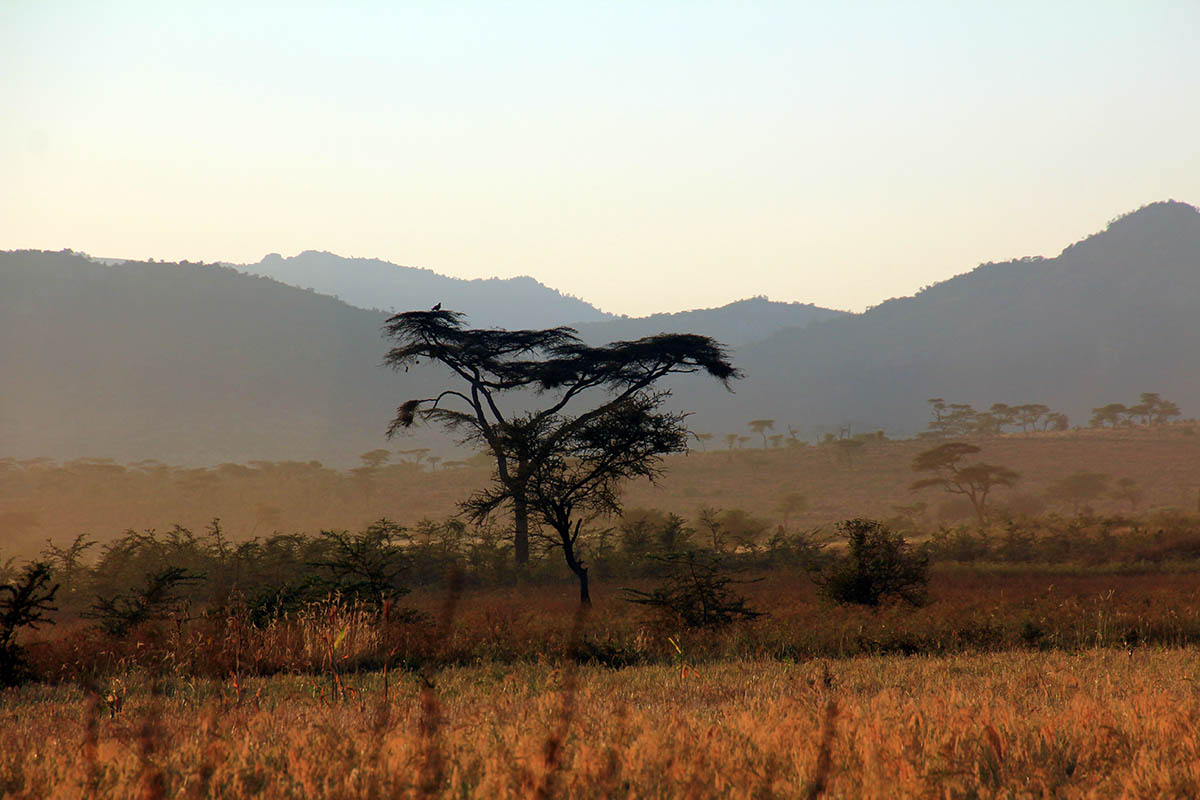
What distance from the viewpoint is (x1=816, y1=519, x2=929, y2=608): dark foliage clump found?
44.9ft

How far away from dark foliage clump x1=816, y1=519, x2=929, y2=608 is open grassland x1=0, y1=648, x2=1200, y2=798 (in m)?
6.98

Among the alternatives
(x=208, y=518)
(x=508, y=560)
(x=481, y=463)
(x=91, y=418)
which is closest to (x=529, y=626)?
(x=508, y=560)

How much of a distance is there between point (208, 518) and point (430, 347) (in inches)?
1770

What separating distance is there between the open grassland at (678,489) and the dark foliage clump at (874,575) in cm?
4036

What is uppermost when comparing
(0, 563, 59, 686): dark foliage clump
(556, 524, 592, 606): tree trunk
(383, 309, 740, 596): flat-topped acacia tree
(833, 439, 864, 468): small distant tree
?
(383, 309, 740, 596): flat-topped acacia tree

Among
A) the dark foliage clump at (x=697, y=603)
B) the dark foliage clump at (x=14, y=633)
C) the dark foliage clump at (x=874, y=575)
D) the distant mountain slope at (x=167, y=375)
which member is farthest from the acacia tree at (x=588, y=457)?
the distant mountain slope at (x=167, y=375)

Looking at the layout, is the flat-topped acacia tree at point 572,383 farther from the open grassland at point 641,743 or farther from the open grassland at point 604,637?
the open grassland at point 641,743

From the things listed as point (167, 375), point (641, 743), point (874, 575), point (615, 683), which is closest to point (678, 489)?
point (874, 575)

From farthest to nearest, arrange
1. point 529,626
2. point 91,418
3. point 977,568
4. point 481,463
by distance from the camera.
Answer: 1. point 91,418
2. point 481,463
3. point 977,568
4. point 529,626

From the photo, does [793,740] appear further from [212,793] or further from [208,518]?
[208,518]

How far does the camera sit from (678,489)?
68.3 meters

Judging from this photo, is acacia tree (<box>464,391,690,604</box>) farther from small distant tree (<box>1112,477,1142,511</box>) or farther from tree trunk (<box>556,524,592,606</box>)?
small distant tree (<box>1112,477,1142,511</box>)

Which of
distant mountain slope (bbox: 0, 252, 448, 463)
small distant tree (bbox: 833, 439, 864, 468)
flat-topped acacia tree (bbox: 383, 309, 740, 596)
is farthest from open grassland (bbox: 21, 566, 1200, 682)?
distant mountain slope (bbox: 0, 252, 448, 463)

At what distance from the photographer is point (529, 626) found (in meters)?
11.6
